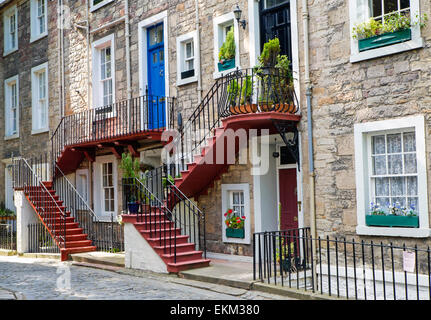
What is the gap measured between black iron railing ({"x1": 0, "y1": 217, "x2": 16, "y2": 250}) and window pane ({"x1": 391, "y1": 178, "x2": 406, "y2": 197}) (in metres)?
11.9

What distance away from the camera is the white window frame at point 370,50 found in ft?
27.7

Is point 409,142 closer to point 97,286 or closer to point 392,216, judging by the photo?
point 392,216

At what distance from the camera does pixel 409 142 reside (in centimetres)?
870

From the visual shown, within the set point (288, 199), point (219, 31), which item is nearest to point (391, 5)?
point (219, 31)

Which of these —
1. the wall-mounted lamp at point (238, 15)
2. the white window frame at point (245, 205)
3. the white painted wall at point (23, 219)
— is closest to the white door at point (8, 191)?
the white painted wall at point (23, 219)

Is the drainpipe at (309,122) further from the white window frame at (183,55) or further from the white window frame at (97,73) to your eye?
the white window frame at (97,73)

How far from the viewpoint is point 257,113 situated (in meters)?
9.80

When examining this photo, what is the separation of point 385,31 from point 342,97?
1.35 metres

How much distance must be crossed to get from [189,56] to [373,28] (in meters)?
5.24

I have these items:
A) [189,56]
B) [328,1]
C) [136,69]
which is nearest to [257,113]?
[328,1]

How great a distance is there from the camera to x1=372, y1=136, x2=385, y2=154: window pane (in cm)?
909

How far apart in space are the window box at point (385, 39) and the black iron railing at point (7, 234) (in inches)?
481

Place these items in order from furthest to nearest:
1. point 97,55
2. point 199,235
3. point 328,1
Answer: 1. point 97,55
2. point 199,235
3. point 328,1

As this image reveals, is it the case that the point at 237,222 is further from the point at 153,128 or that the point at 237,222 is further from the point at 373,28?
the point at 373,28
